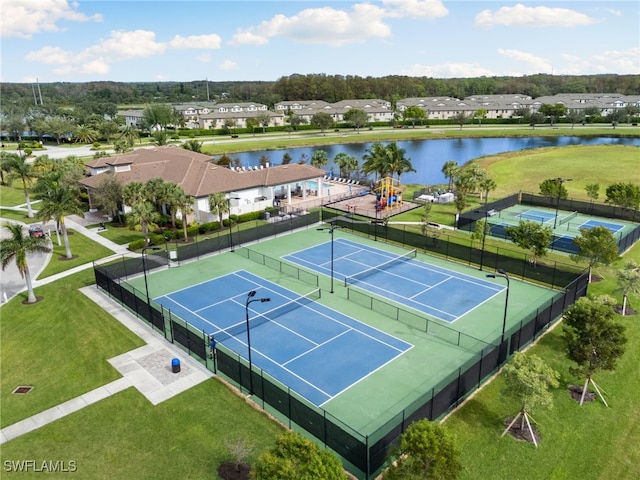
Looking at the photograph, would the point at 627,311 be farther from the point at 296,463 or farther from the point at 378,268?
the point at 296,463

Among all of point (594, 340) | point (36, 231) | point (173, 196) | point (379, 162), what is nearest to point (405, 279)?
point (594, 340)

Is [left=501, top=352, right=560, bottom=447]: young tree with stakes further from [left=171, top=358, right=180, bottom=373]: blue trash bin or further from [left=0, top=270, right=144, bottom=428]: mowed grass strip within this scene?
[left=0, top=270, right=144, bottom=428]: mowed grass strip

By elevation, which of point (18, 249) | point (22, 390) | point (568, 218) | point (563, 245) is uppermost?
point (18, 249)

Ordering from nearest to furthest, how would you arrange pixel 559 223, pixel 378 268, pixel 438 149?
pixel 378 268 < pixel 559 223 < pixel 438 149

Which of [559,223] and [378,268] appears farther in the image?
[559,223]

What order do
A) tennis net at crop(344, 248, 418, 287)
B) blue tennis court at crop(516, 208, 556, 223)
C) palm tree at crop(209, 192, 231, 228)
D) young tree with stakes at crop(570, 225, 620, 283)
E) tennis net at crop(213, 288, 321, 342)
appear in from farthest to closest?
blue tennis court at crop(516, 208, 556, 223) < palm tree at crop(209, 192, 231, 228) < tennis net at crop(344, 248, 418, 287) < young tree with stakes at crop(570, 225, 620, 283) < tennis net at crop(213, 288, 321, 342)

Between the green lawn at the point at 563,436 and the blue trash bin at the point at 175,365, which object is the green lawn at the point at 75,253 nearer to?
the blue trash bin at the point at 175,365

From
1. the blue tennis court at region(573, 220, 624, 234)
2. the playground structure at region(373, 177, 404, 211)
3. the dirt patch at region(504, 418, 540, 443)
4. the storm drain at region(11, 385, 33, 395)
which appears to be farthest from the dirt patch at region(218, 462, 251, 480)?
the blue tennis court at region(573, 220, 624, 234)

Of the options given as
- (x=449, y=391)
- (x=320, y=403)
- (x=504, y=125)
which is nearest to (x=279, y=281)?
(x=320, y=403)

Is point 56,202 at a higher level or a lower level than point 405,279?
higher
